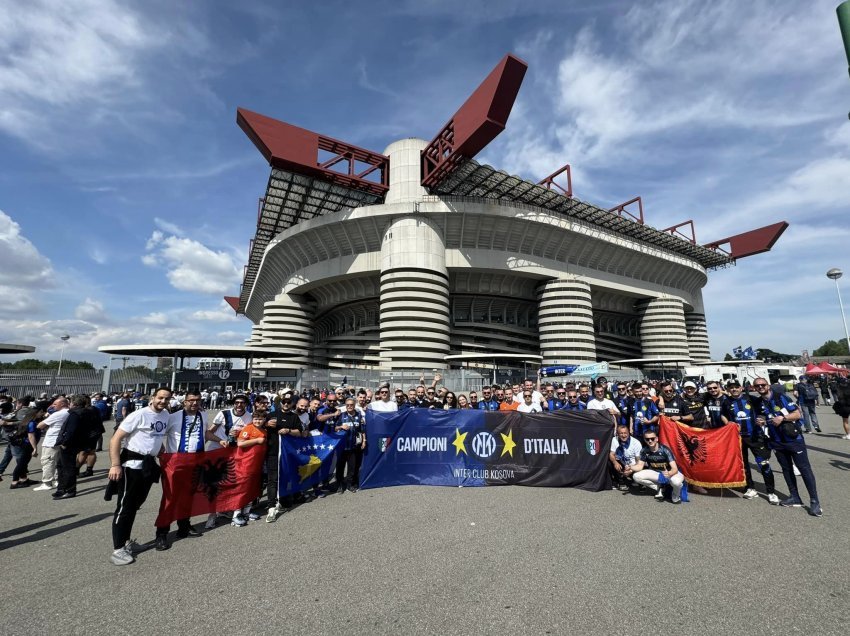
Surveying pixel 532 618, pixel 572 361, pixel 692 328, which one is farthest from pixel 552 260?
Result: pixel 532 618

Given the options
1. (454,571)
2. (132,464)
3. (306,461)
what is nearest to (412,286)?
(306,461)

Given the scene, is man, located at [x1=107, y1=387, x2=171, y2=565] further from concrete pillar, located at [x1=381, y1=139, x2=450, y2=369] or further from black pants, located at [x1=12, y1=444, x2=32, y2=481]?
concrete pillar, located at [x1=381, y1=139, x2=450, y2=369]

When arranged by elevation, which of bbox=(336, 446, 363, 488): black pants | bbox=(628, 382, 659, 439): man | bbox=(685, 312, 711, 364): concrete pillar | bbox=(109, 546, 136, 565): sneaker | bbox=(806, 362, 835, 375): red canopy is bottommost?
bbox=(109, 546, 136, 565): sneaker

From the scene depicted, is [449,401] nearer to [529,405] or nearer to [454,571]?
[529,405]

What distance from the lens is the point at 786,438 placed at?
610 cm

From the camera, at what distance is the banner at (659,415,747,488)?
6547 millimetres

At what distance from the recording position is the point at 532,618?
10.4ft

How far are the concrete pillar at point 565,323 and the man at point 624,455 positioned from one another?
27.0 m

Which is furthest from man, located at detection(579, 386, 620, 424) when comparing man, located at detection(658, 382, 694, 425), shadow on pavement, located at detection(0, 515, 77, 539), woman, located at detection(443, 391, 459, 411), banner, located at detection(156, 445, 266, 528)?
shadow on pavement, located at detection(0, 515, 77, 539)

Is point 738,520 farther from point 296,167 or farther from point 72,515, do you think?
point 296,167

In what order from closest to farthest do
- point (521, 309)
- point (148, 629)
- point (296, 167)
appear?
point (148, 629) < point (296, 167) < point (521, 309)

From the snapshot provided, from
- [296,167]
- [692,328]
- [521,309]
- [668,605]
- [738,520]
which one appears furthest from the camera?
[692,328]

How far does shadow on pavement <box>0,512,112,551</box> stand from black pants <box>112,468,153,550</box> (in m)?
1.56

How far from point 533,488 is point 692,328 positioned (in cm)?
5078
